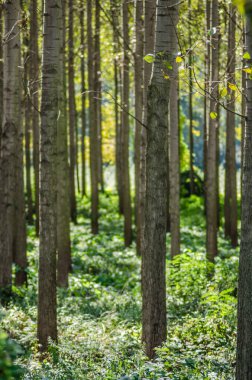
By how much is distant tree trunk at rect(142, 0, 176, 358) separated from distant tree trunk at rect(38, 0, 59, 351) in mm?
1413

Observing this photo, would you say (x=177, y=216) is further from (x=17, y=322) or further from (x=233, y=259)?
(x=17, y=322)

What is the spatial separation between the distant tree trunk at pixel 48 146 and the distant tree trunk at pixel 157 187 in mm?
1413

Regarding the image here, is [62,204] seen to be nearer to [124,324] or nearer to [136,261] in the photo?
[136,261]

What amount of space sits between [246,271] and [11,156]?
20.4 feet

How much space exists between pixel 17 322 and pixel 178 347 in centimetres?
331

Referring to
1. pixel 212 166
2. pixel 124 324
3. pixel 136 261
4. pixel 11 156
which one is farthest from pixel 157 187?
pixel 136 261

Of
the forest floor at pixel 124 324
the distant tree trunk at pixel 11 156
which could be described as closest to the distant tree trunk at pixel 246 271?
the forest floor at pixel 124 324

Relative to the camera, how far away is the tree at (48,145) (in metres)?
7.13

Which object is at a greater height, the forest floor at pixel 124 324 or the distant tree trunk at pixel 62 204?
the distant tree trunk at pixel 62 204

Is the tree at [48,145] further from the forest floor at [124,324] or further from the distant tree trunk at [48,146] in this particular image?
the forest floor at [124,324]

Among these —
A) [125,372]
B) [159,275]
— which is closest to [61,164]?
[159,275]

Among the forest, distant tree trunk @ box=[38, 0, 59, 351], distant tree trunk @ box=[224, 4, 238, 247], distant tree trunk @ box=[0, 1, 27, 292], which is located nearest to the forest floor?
the forest

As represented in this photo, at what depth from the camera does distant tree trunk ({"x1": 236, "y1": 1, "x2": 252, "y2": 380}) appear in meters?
5.12

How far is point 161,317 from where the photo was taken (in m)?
6.66
